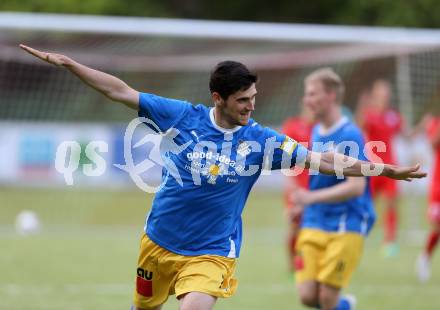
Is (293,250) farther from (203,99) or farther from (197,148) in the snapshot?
(203,99)

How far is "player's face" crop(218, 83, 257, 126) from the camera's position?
231 inches

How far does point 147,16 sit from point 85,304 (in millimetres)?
20898

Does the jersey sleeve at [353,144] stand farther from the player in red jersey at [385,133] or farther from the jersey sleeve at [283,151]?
the player in red jersey at [385,133]

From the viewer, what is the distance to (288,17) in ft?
A: 102

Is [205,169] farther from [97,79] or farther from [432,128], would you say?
[432,128]

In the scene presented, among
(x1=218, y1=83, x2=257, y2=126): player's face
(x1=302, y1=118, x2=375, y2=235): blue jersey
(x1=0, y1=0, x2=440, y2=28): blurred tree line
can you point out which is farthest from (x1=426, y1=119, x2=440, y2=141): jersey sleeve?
(x1=0, y1=0, x2=440, y2=28): blurred tree line

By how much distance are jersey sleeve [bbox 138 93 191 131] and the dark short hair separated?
0.29 m

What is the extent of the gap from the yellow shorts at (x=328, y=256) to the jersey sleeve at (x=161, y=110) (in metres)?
2.19

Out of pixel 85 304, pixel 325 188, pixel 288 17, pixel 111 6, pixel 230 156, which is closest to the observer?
pixel 230 156

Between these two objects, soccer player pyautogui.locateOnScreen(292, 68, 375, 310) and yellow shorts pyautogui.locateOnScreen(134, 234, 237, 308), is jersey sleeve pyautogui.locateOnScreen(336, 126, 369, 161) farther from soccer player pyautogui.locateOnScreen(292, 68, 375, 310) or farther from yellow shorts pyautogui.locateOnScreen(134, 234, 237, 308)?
yellow shorts pyautogui.locateOnScreen(134, 234, 237, 308)

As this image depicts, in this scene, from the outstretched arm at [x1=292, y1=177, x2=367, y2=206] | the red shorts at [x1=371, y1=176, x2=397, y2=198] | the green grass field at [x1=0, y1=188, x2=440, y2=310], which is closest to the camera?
the outstretched arm at [x1=292, y1=177, x2=367, y2=206]

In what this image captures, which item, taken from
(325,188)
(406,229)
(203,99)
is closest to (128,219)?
(203,99)

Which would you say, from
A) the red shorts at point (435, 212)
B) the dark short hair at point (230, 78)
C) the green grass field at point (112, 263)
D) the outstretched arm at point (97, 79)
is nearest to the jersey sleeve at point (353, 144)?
the dark short hair at point (230, 78)

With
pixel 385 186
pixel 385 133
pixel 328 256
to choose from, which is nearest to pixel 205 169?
pixel 328 256
